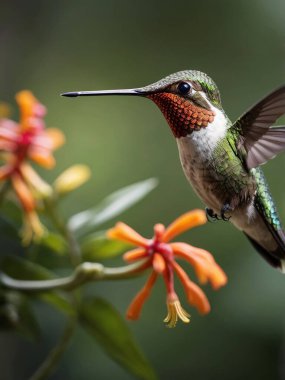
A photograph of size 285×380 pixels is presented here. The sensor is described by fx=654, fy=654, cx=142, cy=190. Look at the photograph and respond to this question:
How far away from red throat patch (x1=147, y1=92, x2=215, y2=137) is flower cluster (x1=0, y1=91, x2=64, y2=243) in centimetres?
41

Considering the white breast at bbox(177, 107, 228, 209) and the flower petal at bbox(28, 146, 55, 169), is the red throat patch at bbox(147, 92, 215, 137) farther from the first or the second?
the flower petal at bbox(28, 146, 55, 169)

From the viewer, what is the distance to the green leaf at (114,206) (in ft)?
3.10

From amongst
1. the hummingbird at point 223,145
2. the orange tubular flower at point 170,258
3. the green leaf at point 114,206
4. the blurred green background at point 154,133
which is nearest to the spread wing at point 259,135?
the hummingbird at point 223,145

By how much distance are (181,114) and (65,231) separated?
42 centimetres

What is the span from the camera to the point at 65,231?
959 millimetres

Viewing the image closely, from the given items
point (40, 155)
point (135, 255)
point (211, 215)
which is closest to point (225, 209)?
point (211, 215)

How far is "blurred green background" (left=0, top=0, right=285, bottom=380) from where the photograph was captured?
5.32 ft

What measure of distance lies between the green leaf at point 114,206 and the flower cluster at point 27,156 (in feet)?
0.21

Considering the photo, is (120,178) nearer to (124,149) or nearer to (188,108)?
(124,149)

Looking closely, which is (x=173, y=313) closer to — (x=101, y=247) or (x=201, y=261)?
(x=201, y=261)

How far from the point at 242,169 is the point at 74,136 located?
1.22m

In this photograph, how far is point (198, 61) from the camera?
1.53 m

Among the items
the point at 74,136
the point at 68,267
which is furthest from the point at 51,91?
the point at 68,267

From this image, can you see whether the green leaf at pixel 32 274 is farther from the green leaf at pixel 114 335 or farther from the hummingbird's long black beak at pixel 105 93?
the hummingbird's long black beak at pixel 105 93
